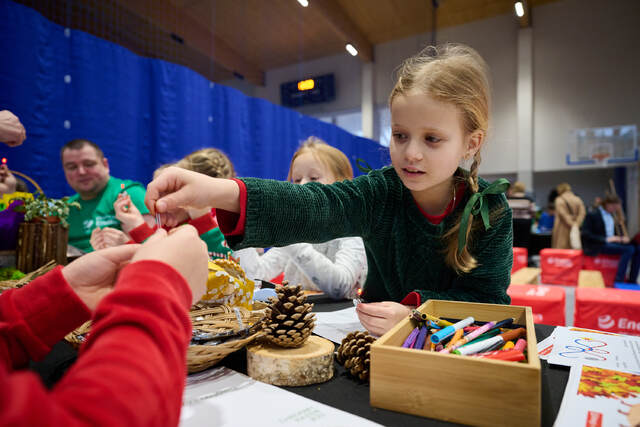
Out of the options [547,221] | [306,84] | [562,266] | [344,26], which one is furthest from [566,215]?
[306,84]

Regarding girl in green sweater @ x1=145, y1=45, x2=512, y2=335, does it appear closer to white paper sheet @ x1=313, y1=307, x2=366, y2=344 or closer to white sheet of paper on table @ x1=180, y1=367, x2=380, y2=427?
white paper sheet @ x1=313, y1=307, x2=366, y2=344

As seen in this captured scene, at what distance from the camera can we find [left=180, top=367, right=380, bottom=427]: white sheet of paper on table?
401 millimetres

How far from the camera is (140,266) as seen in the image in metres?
0.31

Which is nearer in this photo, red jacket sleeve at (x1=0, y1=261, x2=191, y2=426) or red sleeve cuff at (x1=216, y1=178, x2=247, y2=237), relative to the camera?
red jacket sleeve at (x1=0, y1=261, x2=191, y2=426)

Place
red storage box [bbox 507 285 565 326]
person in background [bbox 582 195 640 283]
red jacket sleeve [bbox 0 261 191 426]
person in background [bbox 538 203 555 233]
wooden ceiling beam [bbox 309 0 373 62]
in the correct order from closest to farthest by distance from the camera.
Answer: red jacket sleeve [bbox 0 261 191 426]
red storage box [bbox 507 285 565 326]
person in background [bbox 582 195 640 283]
wooden ceiling beam [bbox 309 0 373 62]
person in background [bbox 538 203 555 233]

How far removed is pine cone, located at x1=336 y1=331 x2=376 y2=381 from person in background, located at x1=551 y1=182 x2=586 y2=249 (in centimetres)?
519

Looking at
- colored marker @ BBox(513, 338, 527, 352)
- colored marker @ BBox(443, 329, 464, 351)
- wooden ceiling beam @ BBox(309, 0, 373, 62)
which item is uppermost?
wooden ceiling beam @ BBox(309, 0, 373, 62)

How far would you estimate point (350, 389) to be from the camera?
0.49 meters

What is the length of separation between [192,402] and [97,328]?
22 cm

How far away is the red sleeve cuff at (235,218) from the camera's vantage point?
0.61m

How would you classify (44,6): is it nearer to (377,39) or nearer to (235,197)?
(235,197)

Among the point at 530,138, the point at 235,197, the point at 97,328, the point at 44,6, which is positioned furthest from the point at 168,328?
the point at 530,138

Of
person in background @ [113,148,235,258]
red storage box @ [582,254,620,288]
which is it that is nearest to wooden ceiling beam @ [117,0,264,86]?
person in background @ [113,148,235,258]

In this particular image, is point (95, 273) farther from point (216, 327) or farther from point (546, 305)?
point (546, 305)
